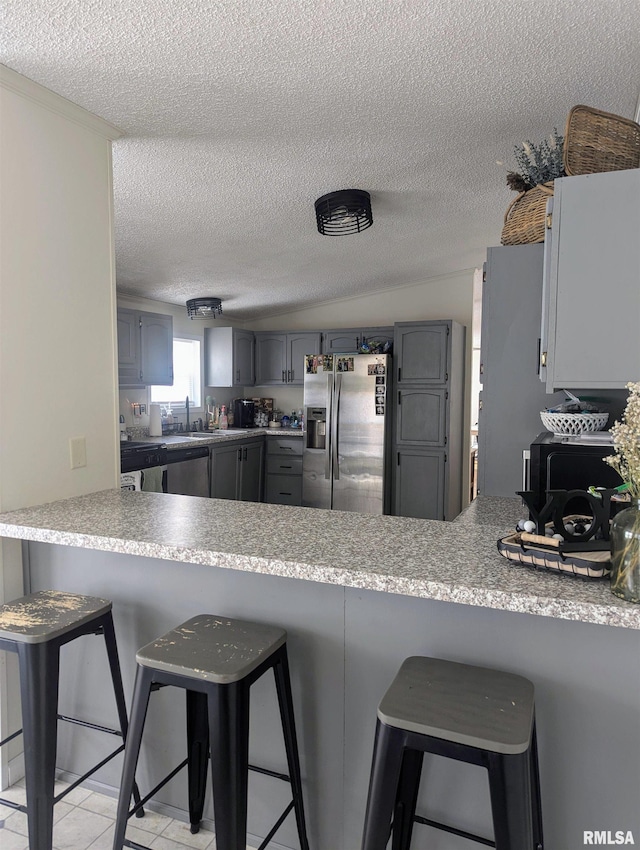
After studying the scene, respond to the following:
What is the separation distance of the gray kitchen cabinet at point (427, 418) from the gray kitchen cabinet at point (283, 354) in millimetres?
1098

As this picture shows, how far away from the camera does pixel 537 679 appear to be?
1326 millimetres

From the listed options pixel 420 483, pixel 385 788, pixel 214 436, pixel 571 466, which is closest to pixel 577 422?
pixel 571 466

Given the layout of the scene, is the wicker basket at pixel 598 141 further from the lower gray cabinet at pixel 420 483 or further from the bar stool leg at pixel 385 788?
the lower gray cabinet at pixel 420 483

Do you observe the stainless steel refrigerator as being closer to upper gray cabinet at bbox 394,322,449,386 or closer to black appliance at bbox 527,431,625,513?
upper gray cabinet at bbox 394,322,449,386

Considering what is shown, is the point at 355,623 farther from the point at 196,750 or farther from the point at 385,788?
the point at 196,750

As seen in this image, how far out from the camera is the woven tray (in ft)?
3.81

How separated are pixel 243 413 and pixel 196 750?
4721 mm

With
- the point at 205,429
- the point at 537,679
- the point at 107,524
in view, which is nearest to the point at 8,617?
the point at 107,524

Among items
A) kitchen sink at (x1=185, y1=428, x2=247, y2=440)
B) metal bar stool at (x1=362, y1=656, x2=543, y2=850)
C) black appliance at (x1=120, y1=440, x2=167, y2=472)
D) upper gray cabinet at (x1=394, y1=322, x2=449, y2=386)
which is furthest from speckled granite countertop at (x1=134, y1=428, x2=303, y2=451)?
metal bar stool at (x1=362, y1=656, x2=543, y2=850)

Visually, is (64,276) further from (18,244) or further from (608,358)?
(608,358)

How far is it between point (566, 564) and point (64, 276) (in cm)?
187

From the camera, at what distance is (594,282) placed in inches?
66.9

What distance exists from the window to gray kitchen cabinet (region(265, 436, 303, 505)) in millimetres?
939

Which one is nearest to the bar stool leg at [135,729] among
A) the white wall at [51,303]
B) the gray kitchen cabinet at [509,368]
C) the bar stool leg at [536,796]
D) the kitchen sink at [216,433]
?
the white wall at [51,303]
